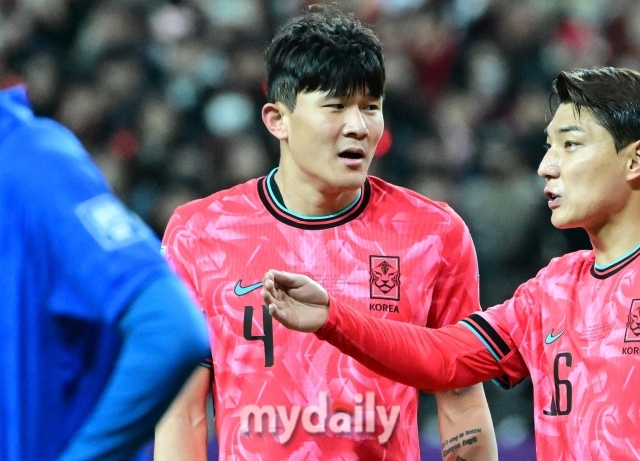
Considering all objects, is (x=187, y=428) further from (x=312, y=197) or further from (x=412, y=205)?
(x=412, y=205)

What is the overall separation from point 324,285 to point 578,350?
2.37 feet

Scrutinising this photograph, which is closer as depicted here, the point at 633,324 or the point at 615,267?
the point at 633,324

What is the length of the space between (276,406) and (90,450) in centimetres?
153

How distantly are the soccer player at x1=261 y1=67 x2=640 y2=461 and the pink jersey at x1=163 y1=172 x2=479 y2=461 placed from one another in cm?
11

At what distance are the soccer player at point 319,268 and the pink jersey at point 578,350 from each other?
19cm

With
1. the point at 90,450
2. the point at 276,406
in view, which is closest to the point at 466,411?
the point at 276,406

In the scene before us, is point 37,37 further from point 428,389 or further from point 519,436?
point 428,389

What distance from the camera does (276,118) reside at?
11.0 feet

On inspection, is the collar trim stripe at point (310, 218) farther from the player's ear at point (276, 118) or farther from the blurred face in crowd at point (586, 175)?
the blurred face in crowd at point (586, 175)

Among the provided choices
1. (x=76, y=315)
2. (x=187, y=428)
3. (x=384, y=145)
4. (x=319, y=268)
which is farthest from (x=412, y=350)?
(x=384, y=145)

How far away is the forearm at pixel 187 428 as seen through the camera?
319 cm

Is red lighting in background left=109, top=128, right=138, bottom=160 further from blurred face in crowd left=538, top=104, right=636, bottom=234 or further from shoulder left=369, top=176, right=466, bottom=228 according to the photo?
blurred face in crowd left=538, top=104, right=636, bottom=234

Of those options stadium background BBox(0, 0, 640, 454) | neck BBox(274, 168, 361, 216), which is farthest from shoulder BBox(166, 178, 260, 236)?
stadium background BBox(0, 0, 640, 454)

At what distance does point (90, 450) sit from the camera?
5.07 ft
